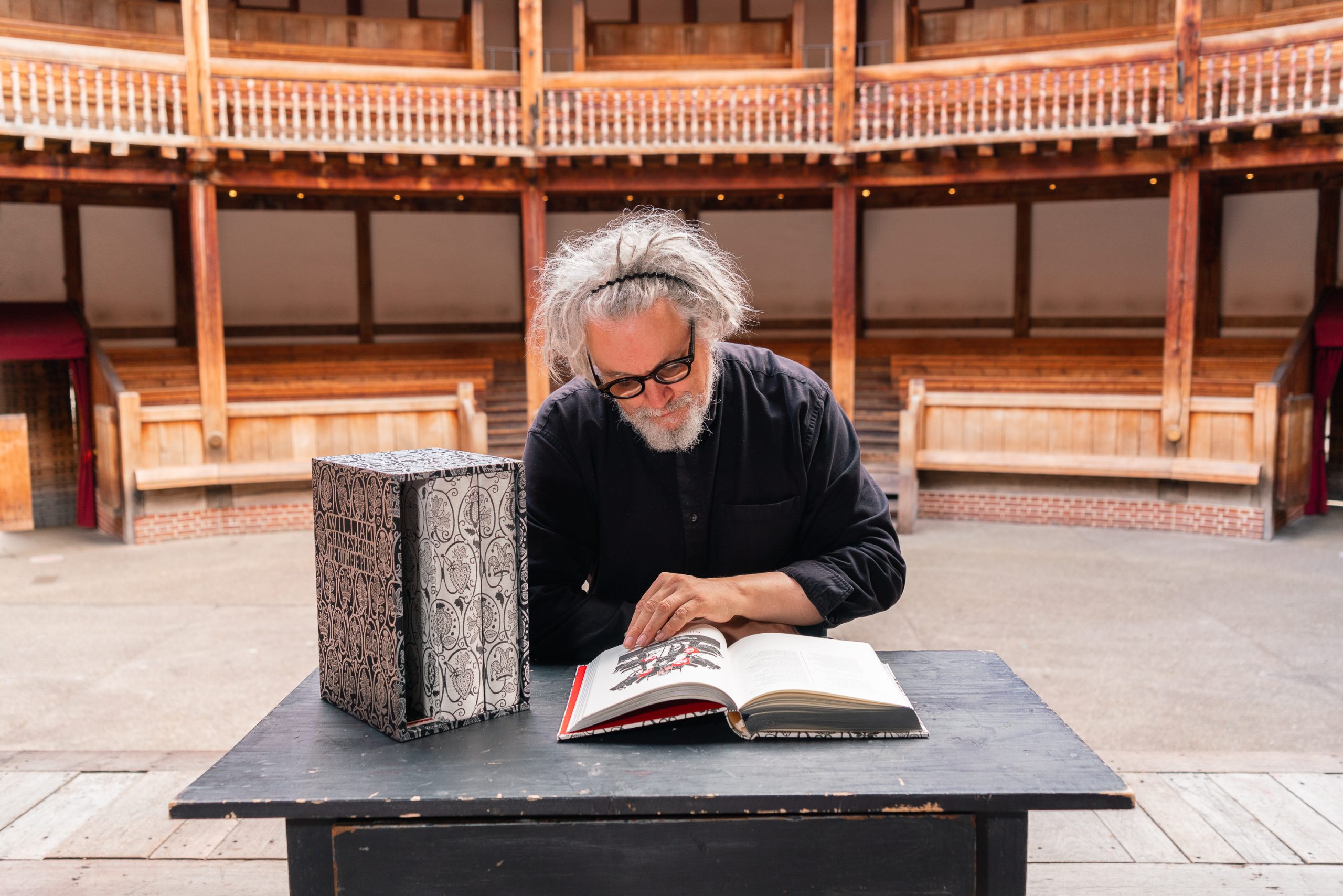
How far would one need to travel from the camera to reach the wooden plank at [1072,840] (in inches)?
109

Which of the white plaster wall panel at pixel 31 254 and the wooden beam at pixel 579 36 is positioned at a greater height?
the wooden beam at pixel 579 36

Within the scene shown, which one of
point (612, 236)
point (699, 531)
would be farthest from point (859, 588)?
point (612, 236)

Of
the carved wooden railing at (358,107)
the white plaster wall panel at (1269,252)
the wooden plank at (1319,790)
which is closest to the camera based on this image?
the wooden plank at (1319,790)

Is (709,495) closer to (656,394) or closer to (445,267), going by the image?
(656,394)

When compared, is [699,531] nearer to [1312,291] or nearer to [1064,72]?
→ [1064,72]

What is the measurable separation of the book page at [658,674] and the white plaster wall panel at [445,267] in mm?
12745

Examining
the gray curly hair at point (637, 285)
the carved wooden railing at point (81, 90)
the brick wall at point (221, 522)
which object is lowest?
the brick wall at point (221, 522)

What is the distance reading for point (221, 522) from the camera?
9359 mm

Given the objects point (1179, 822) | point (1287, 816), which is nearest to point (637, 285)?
point (1179, 822)

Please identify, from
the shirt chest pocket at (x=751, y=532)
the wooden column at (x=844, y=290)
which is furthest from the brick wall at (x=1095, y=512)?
the shirt chest pocket at (x=751, y=532)

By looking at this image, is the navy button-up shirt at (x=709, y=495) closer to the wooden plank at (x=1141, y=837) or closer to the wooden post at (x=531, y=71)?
the wooden plank at (x=1141, y=837)

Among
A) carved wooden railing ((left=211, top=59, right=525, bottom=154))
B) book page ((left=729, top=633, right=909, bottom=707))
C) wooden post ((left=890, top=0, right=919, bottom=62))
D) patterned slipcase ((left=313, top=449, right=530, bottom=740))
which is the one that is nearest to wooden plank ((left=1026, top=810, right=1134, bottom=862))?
book page ((left=729, top=633, right=909, bottom=707))

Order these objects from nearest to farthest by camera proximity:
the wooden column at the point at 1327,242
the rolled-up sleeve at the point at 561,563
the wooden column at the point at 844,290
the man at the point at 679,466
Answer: the man at the point at 679,466 < the rolled-up sleeve at the point at 561,563 < the wooden column at the point at 844,290 < the wooden column at the point at 1327,242

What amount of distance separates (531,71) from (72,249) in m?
6.17
